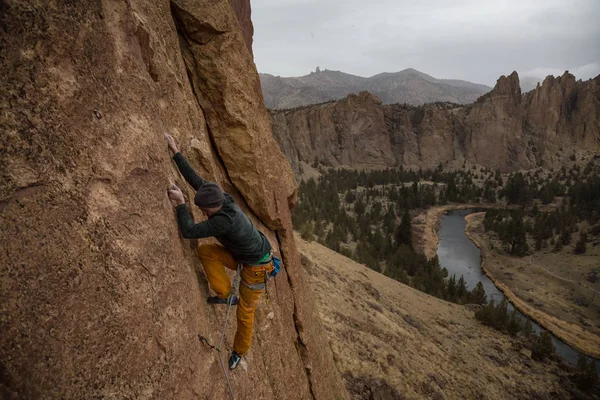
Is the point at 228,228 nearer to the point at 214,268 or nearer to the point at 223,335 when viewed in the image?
the point at 214,268

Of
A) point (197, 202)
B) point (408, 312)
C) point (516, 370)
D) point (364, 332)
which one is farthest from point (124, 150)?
point (516, 370)

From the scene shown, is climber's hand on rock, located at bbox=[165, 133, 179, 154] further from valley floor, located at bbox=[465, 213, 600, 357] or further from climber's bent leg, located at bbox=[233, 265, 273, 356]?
valley floor, located at bbox=[465, 213, 600, 357]

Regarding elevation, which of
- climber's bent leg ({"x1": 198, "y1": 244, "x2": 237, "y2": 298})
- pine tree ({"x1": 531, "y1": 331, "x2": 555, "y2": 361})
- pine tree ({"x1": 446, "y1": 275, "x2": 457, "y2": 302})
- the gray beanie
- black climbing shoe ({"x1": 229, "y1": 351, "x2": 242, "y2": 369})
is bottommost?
pine tree ({"x1": 446, "y1": 275, "x2": 457, "y2": 302})

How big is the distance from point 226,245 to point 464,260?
119ft

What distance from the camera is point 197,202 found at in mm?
3275

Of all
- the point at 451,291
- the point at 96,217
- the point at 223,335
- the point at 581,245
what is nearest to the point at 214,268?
the point at 223,335

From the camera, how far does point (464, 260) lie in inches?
1382

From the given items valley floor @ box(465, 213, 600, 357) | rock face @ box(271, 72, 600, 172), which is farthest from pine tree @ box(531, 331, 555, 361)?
A: rock face @ box(271, 72, 600, 172)

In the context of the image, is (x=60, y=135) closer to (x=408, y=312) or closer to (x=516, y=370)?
(x=408, y=312)

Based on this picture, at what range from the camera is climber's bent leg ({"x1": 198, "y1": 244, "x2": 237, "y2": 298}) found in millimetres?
3684

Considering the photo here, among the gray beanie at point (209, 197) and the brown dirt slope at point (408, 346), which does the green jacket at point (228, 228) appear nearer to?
the gray beanie at point (209, 197)

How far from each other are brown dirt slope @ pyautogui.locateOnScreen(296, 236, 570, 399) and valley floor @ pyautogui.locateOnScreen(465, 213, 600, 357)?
712 cm

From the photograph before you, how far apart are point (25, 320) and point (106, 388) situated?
70 cm

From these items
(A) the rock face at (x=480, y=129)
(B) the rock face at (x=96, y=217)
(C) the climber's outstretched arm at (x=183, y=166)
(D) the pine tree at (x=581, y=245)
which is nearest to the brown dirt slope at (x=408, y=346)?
(B) the rock face at (x=96, y=217)
